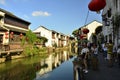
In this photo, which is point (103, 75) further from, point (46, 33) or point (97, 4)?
point (46, 33)

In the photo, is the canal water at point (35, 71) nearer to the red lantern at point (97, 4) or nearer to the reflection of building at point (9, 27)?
the reflection of building at point (9, 27)

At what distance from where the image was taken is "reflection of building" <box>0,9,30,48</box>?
35.5 metres

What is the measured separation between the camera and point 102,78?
38.5ft

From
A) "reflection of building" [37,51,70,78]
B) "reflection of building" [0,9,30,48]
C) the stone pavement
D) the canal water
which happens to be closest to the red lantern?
the stone pavement

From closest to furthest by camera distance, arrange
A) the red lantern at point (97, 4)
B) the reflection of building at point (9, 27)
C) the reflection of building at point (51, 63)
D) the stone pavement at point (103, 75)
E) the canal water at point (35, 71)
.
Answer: the red lantern at point (97, 4) → the stone pavement at point (103, 75) → the canal water at point (35, 71) → the reflection of building at point (51, 63) → the reflection of building at point (9, 27)

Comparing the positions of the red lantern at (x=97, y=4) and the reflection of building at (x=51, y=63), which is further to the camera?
the reflection of building at (x=51, y=63)

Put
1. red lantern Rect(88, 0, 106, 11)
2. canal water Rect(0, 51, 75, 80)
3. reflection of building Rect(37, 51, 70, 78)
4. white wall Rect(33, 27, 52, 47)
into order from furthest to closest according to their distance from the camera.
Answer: white wall Rect(33, 27, 52, 47) < reflection of building Rect(37, 51, 70, 78) < canal water Rect(0, 51, 75, 80) < red lantern Rect(88, 0, 106, 11)

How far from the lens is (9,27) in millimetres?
41938

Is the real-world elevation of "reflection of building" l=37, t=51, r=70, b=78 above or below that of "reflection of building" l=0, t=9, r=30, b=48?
below

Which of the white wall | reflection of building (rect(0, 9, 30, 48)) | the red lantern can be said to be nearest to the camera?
the red lantern

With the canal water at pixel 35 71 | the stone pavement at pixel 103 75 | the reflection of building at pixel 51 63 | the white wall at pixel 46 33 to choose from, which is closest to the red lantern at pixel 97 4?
the stone pavement at pixel 103 75

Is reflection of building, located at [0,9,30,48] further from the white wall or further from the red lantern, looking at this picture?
the red lantern

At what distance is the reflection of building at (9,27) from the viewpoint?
35.5 m

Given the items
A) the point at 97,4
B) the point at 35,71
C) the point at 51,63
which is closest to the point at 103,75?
the point at 97,4
